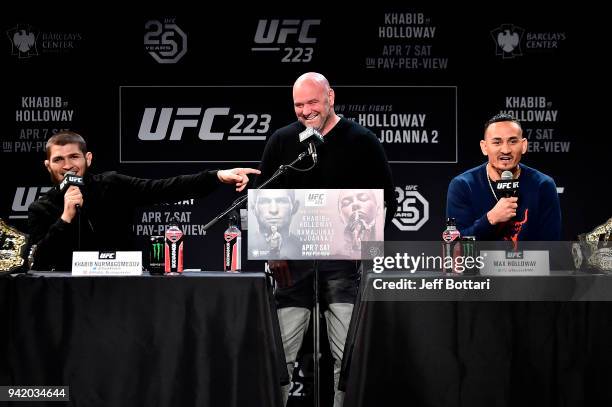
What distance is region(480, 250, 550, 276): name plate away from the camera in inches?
121

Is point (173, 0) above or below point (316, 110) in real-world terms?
above

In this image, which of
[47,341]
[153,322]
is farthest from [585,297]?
[47,341]

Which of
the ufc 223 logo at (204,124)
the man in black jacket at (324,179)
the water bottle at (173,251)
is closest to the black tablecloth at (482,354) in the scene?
the man in black jacket at (324,179)

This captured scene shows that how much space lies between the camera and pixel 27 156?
5.22 meters

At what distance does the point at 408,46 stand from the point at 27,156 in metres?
2.59

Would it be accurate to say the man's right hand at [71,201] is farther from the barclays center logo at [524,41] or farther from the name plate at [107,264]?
the barclays center logo at [524,41]

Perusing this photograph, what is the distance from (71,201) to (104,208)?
0.62 m

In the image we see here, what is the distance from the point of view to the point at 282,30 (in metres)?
5.21

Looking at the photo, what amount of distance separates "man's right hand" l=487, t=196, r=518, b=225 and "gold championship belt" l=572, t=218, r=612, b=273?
491 millimetres

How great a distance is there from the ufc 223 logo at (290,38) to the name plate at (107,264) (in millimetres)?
2438

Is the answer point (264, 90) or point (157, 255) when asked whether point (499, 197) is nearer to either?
point (157, 255)

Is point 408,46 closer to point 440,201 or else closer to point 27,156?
point 440,201

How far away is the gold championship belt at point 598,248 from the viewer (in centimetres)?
313

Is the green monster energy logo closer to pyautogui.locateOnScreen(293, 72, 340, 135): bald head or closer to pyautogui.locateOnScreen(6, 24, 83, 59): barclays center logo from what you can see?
pyautogui.locateOnScreen(293, 72, 340, 135): bald head
